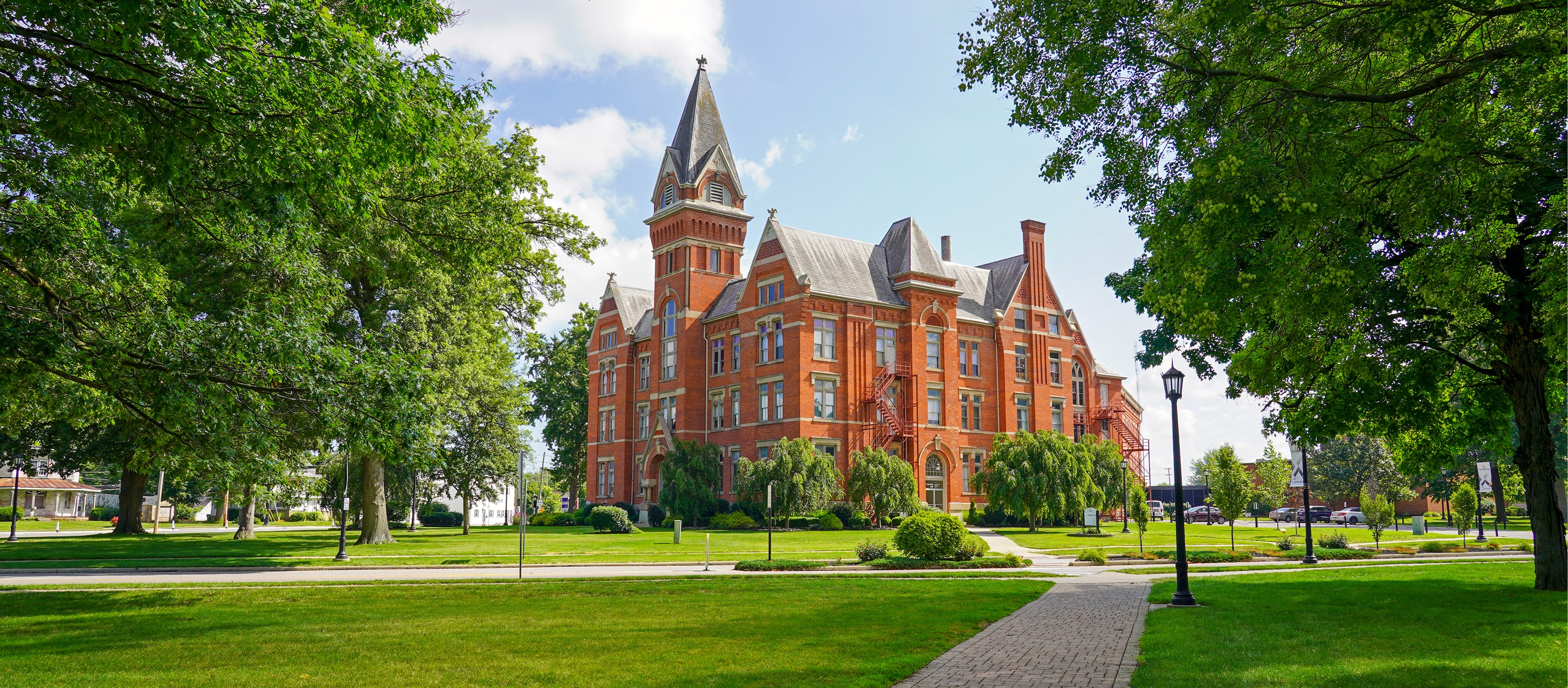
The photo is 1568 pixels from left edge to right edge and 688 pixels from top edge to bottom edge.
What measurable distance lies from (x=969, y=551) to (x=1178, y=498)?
435 inches

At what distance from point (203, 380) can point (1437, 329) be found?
18197 millimetres

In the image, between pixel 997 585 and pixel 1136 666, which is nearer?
pixel 1136 666

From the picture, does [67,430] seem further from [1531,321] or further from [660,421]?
[1531,321]

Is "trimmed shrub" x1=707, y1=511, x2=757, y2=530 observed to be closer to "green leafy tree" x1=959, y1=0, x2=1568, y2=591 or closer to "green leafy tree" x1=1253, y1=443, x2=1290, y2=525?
"green leafy tree" x1=1253, y1=443, x2=1290, y2=525

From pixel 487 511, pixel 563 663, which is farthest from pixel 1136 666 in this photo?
pixel 487 511

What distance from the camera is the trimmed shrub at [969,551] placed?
87.0 ft

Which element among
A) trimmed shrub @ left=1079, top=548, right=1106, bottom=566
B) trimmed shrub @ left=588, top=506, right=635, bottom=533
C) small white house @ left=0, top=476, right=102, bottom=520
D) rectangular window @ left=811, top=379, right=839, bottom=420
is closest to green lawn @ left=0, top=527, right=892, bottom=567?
trimmed shrub @ left=588, top=506, right=635, bottom=533

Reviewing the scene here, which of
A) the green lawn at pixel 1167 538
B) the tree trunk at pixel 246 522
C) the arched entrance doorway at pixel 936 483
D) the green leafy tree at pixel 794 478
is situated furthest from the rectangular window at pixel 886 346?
the tree trunk at pixel 246 522

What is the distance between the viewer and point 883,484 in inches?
1849

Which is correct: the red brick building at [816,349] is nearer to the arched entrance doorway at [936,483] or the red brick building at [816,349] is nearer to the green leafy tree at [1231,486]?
the arched entrance doorway at [936,483]

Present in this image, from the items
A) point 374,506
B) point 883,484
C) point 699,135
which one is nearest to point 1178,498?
point 374,506

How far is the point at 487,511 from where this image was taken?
107625mm

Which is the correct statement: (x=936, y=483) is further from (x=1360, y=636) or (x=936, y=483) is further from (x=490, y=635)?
(x=490, y=635)

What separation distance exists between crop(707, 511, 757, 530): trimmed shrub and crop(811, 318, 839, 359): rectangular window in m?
8.91
